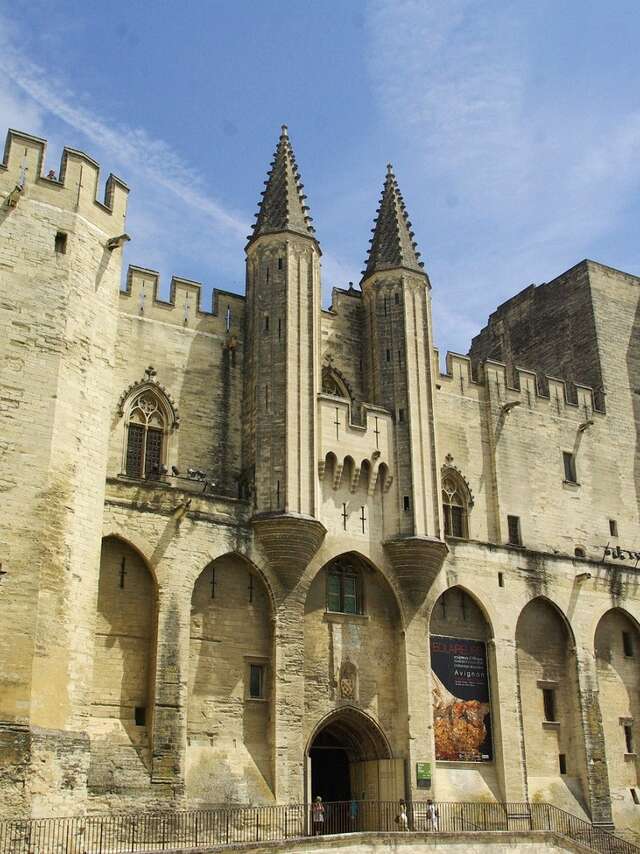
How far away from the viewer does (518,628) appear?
97.2 feet

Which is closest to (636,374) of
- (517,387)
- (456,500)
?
(517,387)

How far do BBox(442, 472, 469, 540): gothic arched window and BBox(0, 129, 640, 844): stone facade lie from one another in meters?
0.09

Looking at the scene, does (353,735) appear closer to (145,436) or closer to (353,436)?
(353,436)

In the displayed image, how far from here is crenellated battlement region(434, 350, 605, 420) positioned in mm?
31734

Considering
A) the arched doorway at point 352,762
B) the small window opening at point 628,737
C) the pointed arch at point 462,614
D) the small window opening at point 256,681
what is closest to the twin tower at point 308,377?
the pointed arch at point 462,614

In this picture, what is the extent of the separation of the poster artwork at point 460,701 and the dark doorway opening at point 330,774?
251 centimetres

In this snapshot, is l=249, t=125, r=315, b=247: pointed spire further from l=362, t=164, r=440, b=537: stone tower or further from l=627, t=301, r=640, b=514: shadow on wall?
l=627, t=301, r=640, b=514: shadow on wall

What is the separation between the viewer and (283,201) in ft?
94.1

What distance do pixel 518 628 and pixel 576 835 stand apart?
558 centimetres

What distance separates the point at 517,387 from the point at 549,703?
31.9 feet

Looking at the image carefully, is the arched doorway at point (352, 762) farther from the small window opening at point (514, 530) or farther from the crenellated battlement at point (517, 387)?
the crenellated battlement at point (517, 387)

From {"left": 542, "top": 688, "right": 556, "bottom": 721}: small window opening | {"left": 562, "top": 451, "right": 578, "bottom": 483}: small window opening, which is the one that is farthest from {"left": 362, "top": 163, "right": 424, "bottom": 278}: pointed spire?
{"left": 542, "top": 688, "right": 556, "bottom": 721}: small window opening

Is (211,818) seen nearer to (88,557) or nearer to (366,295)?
(88,557)

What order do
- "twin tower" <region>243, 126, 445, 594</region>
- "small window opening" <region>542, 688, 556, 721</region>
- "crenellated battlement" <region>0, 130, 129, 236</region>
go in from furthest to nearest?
"small window opening" <region>542, 688, 556, 721</region> < "twin tower" <region>243, 126, 445, 594</region> < "crenellated battlement" <region>0, 130, 129, 236</region>
